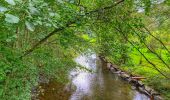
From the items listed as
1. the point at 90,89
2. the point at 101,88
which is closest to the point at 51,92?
the point at 90,89

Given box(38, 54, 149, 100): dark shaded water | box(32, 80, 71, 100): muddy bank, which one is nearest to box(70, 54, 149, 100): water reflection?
box(38, 54, 149, 100): dark shaded water

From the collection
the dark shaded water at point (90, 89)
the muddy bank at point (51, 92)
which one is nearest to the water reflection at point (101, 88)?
the dark shaded water at point (90, 89)

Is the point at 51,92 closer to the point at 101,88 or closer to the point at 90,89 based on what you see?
the point at 90,89

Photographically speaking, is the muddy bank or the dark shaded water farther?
the dark shaded water

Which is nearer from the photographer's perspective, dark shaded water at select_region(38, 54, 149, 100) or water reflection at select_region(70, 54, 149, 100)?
dark shaded water at select_region(38, 54, 149, 100)

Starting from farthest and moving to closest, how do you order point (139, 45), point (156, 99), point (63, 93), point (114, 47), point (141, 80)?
point (141, 80), point (156, 99), point (63, 93), point (114, 47), point (139, 45)

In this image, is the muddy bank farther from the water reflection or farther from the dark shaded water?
the water reflection

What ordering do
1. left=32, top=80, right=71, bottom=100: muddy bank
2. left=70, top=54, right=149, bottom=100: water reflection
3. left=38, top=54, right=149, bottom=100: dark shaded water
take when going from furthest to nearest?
left=70, top=54, right=149, bottom=100: water reflection < left=38, top=54, right=149, bottom=100: dark shaded water < left=32, top=80, right=71, bottom=100: muddy bank

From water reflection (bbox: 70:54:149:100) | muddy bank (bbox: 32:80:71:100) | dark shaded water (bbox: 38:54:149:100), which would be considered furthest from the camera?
water reflection (bbox: 70:54:149:100)

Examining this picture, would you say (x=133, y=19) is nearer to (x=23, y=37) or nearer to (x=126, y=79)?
(x=23, y=37)

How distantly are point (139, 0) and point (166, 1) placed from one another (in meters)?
0.64

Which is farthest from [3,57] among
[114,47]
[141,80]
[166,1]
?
[141,80]

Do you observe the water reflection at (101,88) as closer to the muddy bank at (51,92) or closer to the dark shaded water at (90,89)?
the dark shaded water at (90,89)

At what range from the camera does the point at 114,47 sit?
246 inches
